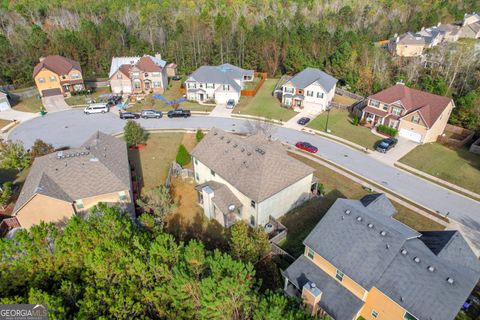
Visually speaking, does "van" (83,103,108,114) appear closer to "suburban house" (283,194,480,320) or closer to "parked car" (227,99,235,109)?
"parked car" (227,99,235,109)

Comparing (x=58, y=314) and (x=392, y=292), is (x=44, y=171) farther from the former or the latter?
(x=392, y=292)

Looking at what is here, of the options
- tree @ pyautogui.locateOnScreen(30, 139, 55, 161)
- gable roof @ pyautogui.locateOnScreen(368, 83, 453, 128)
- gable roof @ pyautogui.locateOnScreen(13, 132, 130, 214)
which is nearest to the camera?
gable roof @ pyautogui.locateOnScreen(13, 132, 130, 214)

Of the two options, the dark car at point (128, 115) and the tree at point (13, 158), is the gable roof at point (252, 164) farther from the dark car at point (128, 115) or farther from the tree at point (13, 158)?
the dark car at point (128, 115)

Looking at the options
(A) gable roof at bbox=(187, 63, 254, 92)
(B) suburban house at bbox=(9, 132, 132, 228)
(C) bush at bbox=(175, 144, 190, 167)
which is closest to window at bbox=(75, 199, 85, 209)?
(B) suburban house at bbox=(9, 132, 132, 228)

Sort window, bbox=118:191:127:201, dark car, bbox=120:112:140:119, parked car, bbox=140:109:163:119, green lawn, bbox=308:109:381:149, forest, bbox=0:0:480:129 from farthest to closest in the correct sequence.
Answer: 1. forest, bbox=0:0:480:129
2. parked car, bbox=140:109:163:119
3. dark car, bbox=120:112:140:119
4. green lawn, bbox=308:109:381:149
5. window, bbox=118:191:127:201

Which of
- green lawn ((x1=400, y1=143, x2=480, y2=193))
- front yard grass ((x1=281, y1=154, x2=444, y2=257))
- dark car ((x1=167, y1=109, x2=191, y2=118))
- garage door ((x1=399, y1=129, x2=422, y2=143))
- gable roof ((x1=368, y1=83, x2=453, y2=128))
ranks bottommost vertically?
front yard grass ((x1=281, y1=154, x2=444, y2=257))

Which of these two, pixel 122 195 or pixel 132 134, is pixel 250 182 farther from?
pixel 132 134

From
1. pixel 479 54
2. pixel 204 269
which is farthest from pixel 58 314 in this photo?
pixel 479 54
